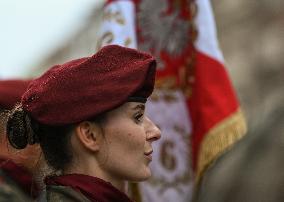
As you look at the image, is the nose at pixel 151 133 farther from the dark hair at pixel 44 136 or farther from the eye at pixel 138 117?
the dark hair at pixel 44 136

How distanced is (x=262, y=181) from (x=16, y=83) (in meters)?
4.96

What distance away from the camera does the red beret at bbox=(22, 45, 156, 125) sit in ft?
5.88

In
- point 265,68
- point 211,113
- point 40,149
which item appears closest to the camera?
point 40,149

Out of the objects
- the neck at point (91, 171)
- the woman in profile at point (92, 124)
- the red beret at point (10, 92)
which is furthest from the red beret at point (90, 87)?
the red beret at point (10, 92)

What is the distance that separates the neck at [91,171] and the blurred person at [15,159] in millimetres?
171

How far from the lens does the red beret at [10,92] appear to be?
7.73ft

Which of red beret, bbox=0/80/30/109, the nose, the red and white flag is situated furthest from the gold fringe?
the nose

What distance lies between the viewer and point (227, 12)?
702cm

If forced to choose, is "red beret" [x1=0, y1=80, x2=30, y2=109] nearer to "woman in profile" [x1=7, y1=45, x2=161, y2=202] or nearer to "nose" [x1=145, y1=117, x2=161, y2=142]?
"woman in profile" [x1=7, y1=45, x2=161, y2=202]

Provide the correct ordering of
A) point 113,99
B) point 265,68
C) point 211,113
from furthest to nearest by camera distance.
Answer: point 265,68, point 211,113, point 113,99

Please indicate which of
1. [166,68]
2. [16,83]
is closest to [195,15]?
[166,68]

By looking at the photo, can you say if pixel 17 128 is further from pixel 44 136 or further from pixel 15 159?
pixel 15 159

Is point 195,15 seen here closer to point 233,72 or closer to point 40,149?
point 40,149

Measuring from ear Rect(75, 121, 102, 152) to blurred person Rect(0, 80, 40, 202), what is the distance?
0.72ft
